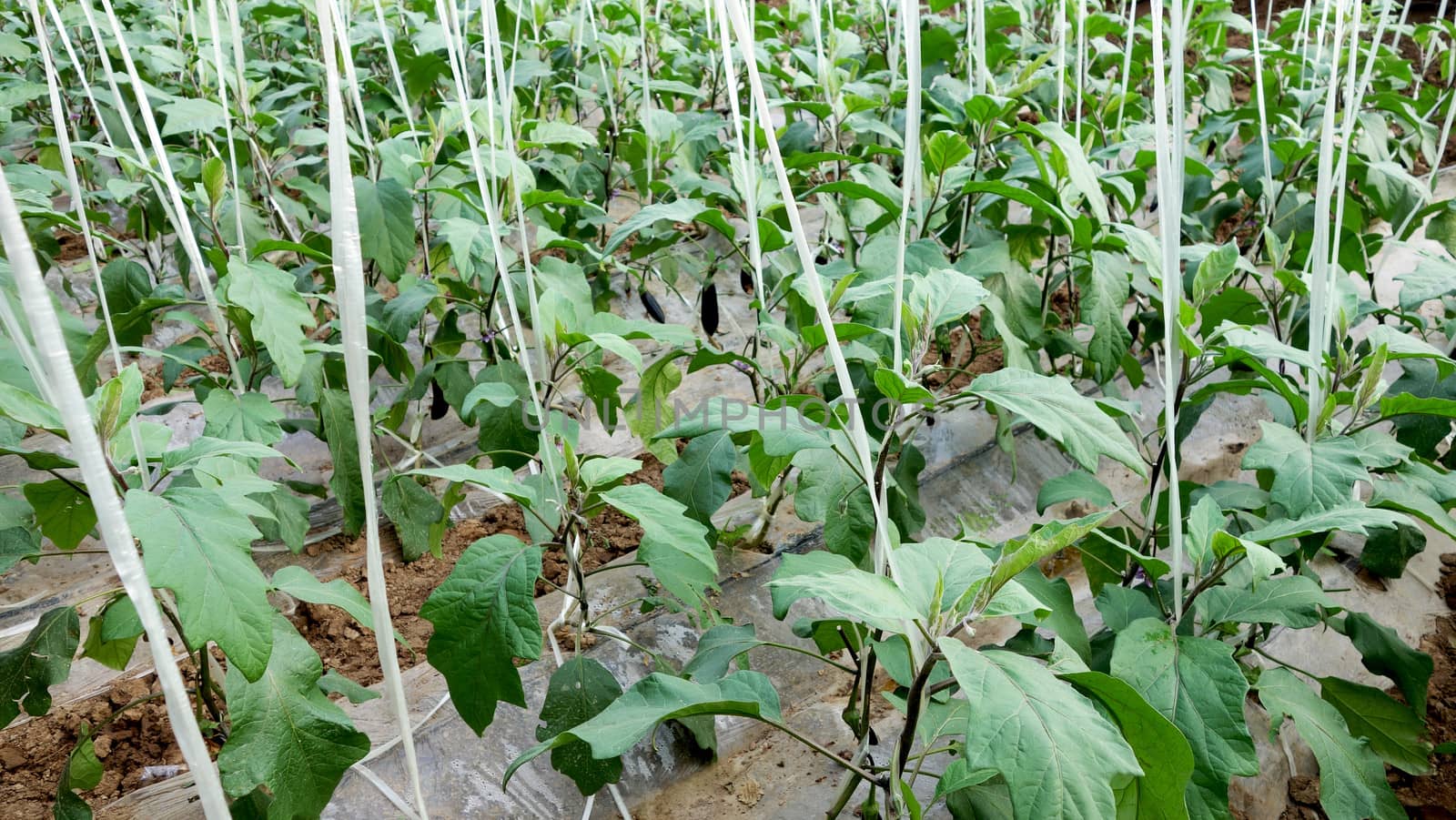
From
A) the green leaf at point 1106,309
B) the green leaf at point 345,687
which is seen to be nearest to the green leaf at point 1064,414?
the green leaf at point 1106,309

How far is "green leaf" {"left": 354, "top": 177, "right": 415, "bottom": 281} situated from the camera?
1999mm

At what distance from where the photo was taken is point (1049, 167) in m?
1.95

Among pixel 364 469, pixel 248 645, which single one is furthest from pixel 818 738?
pixel 364 469

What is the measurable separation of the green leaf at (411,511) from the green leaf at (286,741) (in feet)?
2.20

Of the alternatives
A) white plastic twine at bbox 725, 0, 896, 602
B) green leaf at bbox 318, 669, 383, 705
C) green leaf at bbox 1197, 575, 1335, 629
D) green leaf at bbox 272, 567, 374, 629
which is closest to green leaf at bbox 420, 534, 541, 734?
green leaf at bbox 272, 567, 374, 629

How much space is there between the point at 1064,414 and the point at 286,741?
37.8 inches

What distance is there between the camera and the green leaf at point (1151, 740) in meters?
0.93

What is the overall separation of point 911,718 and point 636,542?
109cm

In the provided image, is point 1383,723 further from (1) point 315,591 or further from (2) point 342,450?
(2) point 342,450

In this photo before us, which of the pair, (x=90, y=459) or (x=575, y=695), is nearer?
(x=90, y=459)

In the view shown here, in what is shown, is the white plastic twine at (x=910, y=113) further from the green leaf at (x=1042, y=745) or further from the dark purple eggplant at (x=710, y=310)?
the dark purple eggplant at (x=710, y=310)

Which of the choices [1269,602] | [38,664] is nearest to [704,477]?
[1269,602]

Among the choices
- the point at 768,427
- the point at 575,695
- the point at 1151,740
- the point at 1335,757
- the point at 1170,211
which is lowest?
the point at 1335,757

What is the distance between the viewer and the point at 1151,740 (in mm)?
944
